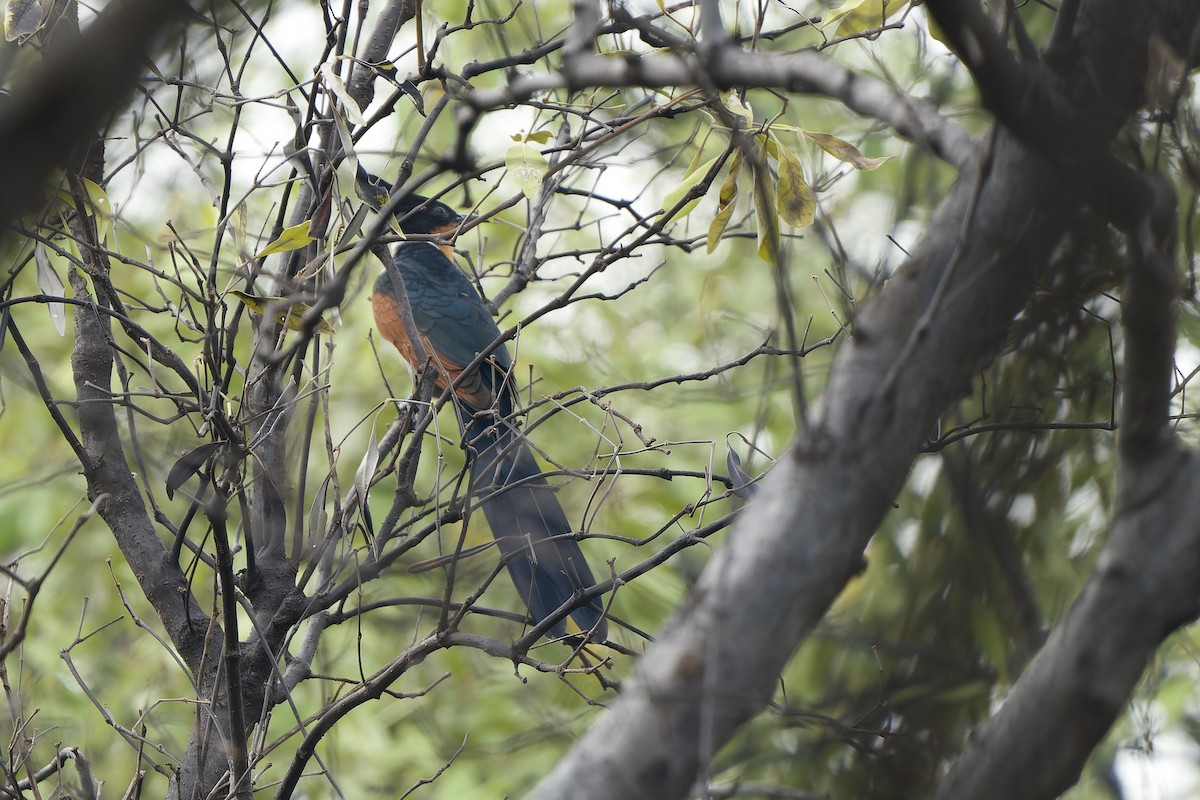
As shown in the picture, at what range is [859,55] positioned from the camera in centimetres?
455

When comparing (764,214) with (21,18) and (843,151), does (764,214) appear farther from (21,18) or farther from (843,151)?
(21,18)

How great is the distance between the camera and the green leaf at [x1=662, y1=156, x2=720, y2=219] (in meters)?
1.68

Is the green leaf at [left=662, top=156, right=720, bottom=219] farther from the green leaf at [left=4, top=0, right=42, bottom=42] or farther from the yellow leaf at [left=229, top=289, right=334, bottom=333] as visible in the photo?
the green leaf at [left=4, top=0, right=42, bottom=42]

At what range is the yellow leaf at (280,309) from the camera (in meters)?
1.50

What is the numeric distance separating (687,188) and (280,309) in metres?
0.72

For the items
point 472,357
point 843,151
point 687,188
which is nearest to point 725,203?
point 687,188

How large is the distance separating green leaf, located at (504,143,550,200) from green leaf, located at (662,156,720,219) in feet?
0.81

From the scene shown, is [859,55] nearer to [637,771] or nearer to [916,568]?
[916,568]

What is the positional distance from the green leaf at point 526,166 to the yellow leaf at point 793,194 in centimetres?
39

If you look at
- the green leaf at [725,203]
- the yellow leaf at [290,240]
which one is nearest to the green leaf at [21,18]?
the yellow leaf at [290,240]

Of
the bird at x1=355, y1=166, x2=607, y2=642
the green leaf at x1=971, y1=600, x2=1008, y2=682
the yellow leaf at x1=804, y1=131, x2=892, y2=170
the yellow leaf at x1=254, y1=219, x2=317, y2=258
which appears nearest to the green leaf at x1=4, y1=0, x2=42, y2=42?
the yellow leaf at x1=254, y1=219, x2=317, y2=258

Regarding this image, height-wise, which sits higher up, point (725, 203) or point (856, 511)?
point (725, 203)

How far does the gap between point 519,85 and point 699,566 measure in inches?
50.0

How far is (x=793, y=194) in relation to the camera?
1.62 metres
